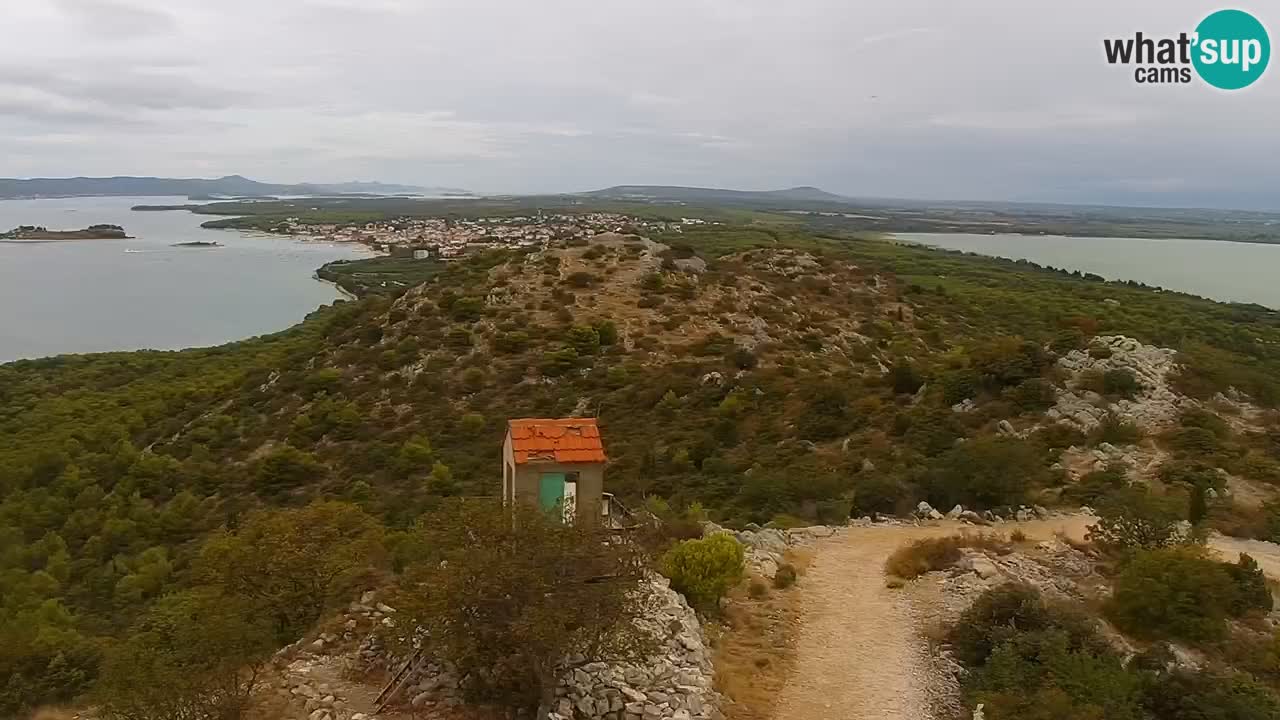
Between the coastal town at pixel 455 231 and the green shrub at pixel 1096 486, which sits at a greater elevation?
the coastal town at pixel 455 231

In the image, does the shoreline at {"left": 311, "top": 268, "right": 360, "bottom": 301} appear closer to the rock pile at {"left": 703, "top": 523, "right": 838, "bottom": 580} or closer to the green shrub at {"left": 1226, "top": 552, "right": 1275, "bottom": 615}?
the rock pile at {"left": 703, "top": 523, "right": 838, "bottom": 580}

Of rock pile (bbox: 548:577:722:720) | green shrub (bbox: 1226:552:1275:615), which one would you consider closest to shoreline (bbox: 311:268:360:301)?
rock pile (bbox: 548:577:722:720)

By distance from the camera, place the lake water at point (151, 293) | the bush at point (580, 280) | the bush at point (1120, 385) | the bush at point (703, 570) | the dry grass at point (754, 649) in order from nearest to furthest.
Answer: the dry grass at point (754, 649), the bush at point (703, 570), the bush at point (1120, 385), the bush at point (580, 280), the lake water at point (151, 293)

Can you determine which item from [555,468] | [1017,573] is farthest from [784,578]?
[555,468]

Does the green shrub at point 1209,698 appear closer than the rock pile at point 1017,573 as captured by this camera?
Yes

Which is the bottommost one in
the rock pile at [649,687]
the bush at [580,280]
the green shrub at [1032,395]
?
the rock pile at [649,687]

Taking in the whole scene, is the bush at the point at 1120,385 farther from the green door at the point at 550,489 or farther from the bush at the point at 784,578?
the green door at the point at 550,489

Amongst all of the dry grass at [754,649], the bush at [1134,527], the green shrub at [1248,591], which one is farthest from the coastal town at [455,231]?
the green shrub at [1248,591]
